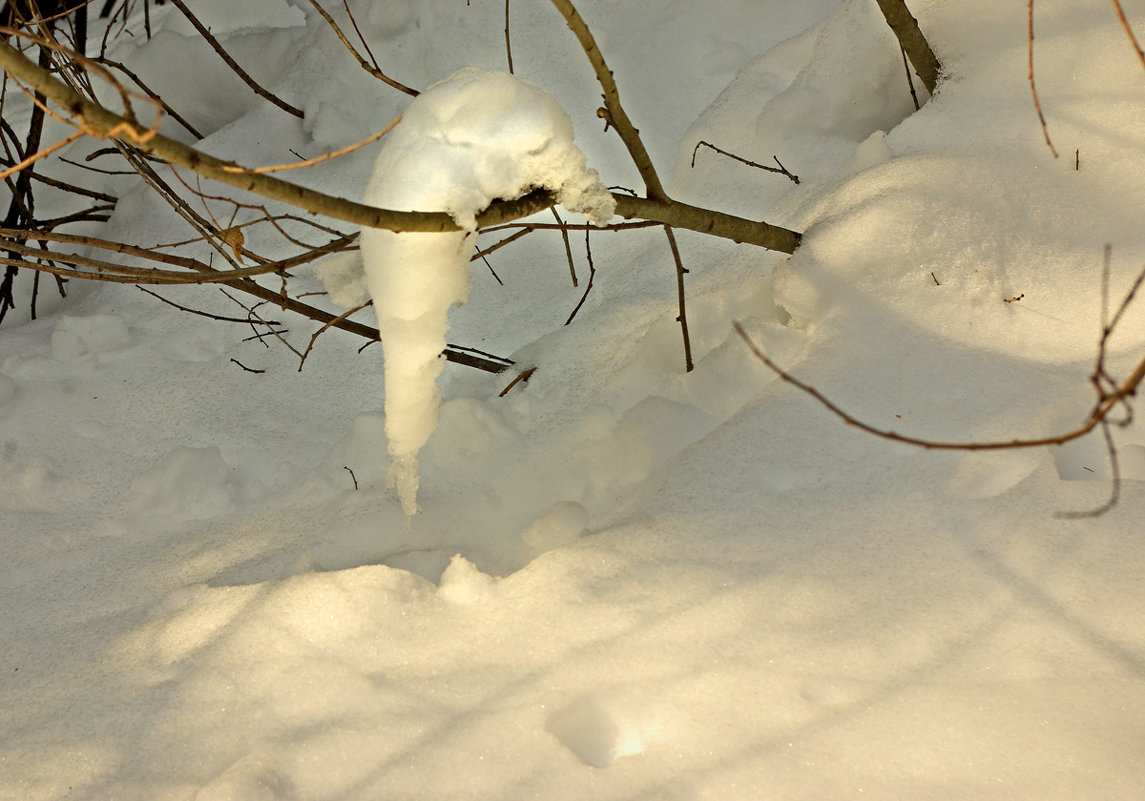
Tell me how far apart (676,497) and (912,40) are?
3.87ft

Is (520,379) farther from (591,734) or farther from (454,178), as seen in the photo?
(591,734)

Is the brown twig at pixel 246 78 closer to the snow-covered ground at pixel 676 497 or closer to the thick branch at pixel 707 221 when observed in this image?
the snow-covered ground at pixel 676 497

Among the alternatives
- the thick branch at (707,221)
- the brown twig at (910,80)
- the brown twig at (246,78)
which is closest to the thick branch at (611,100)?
the thick branch at (707,221)

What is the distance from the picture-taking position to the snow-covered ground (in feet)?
3.86

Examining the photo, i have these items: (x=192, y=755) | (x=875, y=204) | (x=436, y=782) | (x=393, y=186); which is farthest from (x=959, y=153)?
(x=192, y=755)

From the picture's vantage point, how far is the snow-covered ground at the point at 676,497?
1.18m

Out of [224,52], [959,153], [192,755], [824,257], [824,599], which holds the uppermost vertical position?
[224,52]

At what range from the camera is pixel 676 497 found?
149cm

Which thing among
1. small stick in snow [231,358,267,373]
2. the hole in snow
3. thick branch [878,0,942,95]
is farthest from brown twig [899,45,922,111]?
small stick in snow [231,358,267,373]

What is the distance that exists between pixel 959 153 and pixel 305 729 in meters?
1.64

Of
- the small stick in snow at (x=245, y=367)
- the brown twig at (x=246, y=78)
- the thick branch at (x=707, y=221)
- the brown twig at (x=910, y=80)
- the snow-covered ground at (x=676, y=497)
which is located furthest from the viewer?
the brown twig at (x=246, y=78)

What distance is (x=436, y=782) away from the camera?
116 centimetres

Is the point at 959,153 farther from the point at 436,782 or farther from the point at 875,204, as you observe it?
the point at 436,782

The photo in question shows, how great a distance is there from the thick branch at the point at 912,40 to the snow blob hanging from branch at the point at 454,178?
2.90 ft
